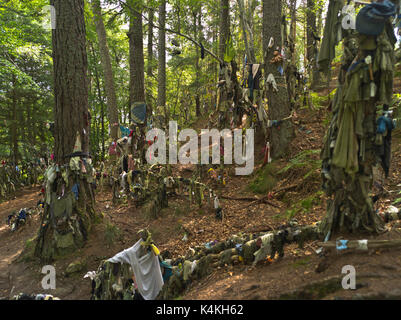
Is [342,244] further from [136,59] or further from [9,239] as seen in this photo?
[136,59]

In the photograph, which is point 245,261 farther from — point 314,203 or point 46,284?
point 46,284

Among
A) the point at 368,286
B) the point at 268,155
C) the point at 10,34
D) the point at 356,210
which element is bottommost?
the point at 368,286

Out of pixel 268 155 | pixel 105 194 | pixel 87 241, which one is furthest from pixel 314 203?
pixel 105 194

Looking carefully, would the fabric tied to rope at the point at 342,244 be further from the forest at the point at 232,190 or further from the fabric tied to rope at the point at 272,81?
the fabric tied to rope at the point at 272,81

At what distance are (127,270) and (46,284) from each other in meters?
2.04

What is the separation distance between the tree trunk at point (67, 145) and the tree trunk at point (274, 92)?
4906mm

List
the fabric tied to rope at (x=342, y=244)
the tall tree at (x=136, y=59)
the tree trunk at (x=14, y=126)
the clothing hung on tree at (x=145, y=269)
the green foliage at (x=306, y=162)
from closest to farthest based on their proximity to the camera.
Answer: the fabric tied to rope at (x=342, y=244) < the clothing hung on tree at (x=145, y=269) < the green foliage at (x=306, y=162) < the tall tree at (x=136, y=59) < the tree trunk at (x=14, y=126)

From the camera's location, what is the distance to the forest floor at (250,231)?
2.80 metres

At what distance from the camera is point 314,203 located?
18.1ft

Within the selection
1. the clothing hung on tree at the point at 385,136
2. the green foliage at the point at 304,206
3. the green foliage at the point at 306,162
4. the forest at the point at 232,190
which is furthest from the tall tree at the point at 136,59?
the clothing hung on tree at the point at 385,136

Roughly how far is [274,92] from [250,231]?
424 centimetres

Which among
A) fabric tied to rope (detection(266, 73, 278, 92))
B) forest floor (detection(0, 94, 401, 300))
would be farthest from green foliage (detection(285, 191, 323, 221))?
fabric tied to rope (detection(266, 73, 278, 92))

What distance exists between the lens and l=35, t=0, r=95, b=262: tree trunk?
18.1ft

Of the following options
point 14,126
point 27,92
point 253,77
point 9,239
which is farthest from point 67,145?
point 27,92
